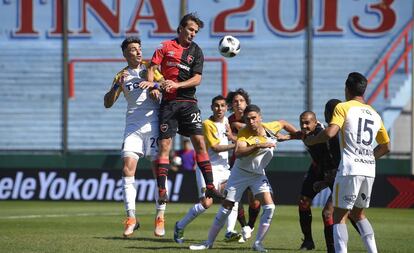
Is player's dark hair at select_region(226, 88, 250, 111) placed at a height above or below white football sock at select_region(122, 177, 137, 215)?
above

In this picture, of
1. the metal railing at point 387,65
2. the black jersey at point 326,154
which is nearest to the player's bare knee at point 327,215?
the black jersey at point 326,154

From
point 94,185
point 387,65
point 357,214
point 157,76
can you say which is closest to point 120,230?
point 157,76

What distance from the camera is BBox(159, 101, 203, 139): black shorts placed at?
13703mm

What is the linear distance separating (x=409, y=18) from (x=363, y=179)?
66.3 ft

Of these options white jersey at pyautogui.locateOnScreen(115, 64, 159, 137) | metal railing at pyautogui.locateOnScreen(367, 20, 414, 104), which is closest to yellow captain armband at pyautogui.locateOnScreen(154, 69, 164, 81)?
white jersey at pyautogui.locateOnScreen(115, 64, 159, 137)

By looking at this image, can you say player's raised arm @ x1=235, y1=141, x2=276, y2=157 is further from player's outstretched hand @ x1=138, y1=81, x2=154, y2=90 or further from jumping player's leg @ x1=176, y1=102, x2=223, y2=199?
player's outstretched hand @ x1=138, y1=81, x2=154, y2=90

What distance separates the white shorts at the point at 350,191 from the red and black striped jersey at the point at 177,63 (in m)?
3.58

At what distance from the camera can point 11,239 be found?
1371cm

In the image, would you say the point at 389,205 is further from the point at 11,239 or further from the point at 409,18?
the point at 11,239

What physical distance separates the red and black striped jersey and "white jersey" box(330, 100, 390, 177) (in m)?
3.45

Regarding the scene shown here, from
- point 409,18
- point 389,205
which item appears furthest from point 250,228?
point 409,18

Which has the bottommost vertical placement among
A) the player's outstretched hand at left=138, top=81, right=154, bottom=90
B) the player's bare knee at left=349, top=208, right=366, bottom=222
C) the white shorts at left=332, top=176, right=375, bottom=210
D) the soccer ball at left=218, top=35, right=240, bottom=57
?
the player's bare knee at left=349, top=208, right=366, bottom=222

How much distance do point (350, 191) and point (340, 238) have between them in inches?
20.5

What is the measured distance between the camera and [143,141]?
14.2 m
